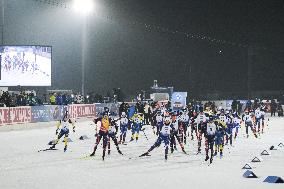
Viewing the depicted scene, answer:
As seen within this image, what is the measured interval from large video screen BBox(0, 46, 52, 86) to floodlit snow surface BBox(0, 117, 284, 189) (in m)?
16.2

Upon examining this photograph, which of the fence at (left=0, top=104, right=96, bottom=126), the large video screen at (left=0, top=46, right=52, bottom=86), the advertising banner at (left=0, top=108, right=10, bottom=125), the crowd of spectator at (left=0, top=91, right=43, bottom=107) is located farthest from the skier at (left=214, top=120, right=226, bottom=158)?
the large video screen at (left=0, top=46, right=52, bottom=86)

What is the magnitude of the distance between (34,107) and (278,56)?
36633mm

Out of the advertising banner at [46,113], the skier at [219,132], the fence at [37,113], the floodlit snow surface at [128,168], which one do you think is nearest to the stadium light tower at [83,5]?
the fence at [37,113]

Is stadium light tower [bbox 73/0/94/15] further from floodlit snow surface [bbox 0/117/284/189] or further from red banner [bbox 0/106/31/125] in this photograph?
floodlit snow surface [bbox 0/117/284/189]

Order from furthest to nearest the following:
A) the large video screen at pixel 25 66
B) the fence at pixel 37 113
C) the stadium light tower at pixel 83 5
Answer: the stadium light tower at pixel 83 5
the large video screen at pixel 25 66
the fence at pixel 37 113

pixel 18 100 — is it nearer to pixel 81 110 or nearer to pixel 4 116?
pixel 4 116

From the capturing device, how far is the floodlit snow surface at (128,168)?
11.3 metres

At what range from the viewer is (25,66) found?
36594 mm

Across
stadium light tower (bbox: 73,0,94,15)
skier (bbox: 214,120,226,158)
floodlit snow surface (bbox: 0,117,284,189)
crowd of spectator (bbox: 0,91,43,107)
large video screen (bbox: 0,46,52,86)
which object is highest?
stadium light tower (bbox: 73,0,94,15)

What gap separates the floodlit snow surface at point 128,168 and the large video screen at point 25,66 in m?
16.2

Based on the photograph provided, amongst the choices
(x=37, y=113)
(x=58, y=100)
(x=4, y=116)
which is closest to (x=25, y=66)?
(x=58, y=100)

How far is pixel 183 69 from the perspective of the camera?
55375 mm

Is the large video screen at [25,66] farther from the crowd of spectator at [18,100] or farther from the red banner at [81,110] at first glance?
the crowd of spectator at [18,100]

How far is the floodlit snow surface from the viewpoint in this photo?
1129 centimetres
